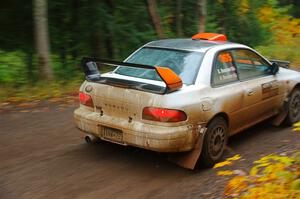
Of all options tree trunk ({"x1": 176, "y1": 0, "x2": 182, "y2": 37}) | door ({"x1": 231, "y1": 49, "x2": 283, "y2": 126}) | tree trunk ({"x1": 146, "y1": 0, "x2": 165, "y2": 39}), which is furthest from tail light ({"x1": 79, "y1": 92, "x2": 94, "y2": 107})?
tree trunk ({"x1": 176, "y1": 0, "x2": 182, "y2": 37})

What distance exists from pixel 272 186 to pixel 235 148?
2.95 meters

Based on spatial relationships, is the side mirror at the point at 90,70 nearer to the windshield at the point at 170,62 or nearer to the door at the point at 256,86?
the windshield at the point at 170,62

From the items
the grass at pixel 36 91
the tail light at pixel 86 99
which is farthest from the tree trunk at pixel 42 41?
the tail light at pixel 86 99

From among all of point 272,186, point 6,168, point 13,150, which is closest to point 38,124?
point 13,150

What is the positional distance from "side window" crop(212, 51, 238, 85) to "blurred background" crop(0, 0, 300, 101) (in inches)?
189

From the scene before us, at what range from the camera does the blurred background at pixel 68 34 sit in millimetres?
11266

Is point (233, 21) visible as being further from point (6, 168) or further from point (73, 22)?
point (6, 168)

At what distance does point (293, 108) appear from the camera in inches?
310

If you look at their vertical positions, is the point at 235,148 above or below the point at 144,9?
below

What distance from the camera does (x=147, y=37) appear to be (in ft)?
51.6

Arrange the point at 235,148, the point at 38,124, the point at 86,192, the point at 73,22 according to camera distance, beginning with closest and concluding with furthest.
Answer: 1. the point at 86,192
2. the point at 235,148
3. the point at 38,124
4. the point at 73,22

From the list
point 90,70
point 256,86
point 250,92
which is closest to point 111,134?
point 90,70

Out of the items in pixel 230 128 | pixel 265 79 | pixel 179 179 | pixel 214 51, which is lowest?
pixel 179 179

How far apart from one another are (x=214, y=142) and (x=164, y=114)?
0.99 meters
